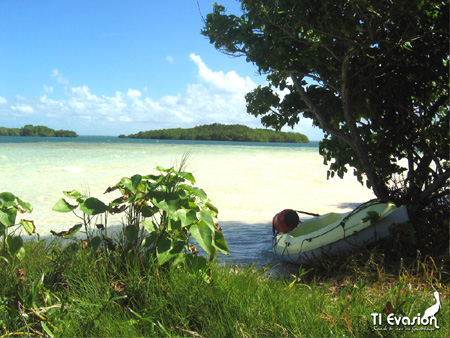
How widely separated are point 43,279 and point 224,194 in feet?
28.1

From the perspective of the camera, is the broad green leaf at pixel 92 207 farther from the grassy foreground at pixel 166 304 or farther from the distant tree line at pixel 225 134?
the distant tree line at pixel 225 134

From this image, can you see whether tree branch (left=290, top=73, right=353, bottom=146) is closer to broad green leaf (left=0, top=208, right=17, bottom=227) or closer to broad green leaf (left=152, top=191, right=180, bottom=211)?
broad green leaf (left=152, top=191, right=180, bottom=211)

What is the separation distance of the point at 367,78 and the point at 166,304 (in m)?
3.91

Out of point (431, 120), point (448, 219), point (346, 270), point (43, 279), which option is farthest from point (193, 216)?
point (431, 120)

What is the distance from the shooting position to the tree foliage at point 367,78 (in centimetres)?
465

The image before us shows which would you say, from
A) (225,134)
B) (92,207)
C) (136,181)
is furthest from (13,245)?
(225,134)

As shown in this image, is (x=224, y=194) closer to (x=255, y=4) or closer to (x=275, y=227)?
(x=275, y=227)

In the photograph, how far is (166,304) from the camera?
269cm

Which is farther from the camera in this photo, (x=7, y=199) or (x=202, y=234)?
(x=7, y=199)

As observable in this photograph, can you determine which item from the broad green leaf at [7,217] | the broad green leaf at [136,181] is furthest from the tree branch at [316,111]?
the broad green leaf at [7,217]

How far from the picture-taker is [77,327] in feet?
8.13

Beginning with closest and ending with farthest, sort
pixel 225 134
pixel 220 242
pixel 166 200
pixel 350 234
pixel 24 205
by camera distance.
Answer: pixel 166 200 < pixel 220 242 < pixel 24 205 < pixel 350 234 < pixel 225 134

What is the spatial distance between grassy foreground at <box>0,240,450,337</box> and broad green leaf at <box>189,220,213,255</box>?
13.0 inches

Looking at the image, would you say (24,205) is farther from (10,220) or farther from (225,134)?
(225,134)
